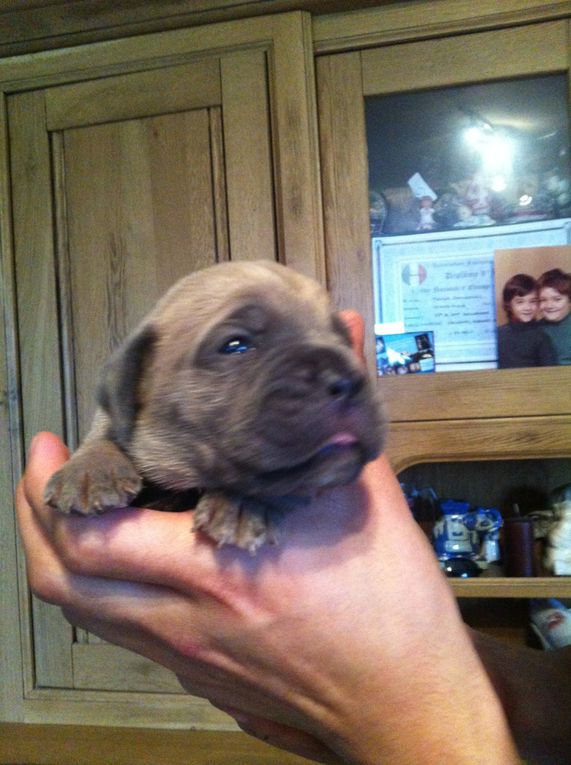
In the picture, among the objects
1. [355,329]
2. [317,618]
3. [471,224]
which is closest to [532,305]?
[471,224]

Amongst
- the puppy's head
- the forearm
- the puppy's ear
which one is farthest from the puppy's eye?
the forearm

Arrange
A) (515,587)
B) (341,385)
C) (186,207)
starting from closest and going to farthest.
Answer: (341,385) → (515,587) → (186,207)

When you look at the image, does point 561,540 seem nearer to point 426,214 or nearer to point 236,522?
point 426,214

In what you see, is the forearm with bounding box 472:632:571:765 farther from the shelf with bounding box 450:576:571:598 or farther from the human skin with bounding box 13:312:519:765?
the shelf with bounding box 450:576:571:598

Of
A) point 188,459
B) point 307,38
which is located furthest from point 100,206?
point 188,459

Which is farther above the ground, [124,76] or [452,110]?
[124,76]

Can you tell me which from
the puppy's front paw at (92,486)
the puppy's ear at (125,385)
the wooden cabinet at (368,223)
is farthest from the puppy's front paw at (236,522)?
the wooden cabinet at (368,223)

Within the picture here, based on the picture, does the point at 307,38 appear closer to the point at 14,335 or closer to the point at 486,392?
the point at 486,392
